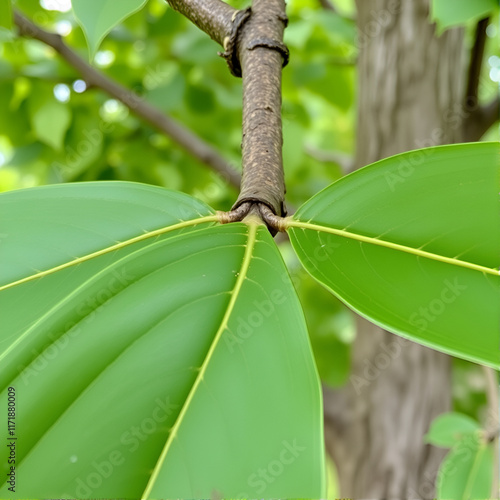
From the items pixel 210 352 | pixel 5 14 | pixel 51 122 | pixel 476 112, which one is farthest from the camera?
pixel 476 112

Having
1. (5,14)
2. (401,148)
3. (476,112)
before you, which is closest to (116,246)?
(5,14)

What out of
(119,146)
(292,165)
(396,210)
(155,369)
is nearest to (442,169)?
(396,210)

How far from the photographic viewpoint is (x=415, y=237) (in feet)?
0.82

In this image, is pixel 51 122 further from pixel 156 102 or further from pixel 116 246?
pixel 116 246

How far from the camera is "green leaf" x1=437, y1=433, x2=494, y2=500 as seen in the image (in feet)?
2.13

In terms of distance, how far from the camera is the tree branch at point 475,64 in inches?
32.8

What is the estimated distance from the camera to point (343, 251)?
9.9 inches

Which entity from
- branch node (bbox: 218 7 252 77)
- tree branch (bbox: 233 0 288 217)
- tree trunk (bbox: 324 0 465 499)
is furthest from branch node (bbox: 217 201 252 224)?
tree trunk (bbox: 324 0 465 499)

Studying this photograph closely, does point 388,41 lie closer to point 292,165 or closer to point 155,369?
point 292,165

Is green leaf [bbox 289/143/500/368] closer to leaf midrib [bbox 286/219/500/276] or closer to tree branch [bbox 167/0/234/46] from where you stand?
leaf midrib [bbox 286/219/500/276]

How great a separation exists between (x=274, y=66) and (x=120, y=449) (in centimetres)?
19

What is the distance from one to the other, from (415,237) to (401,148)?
2.20ft

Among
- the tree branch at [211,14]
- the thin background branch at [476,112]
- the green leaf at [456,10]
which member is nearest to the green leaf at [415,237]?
the tree branch at [211,14]

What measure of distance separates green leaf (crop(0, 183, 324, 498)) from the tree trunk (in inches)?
27.0
